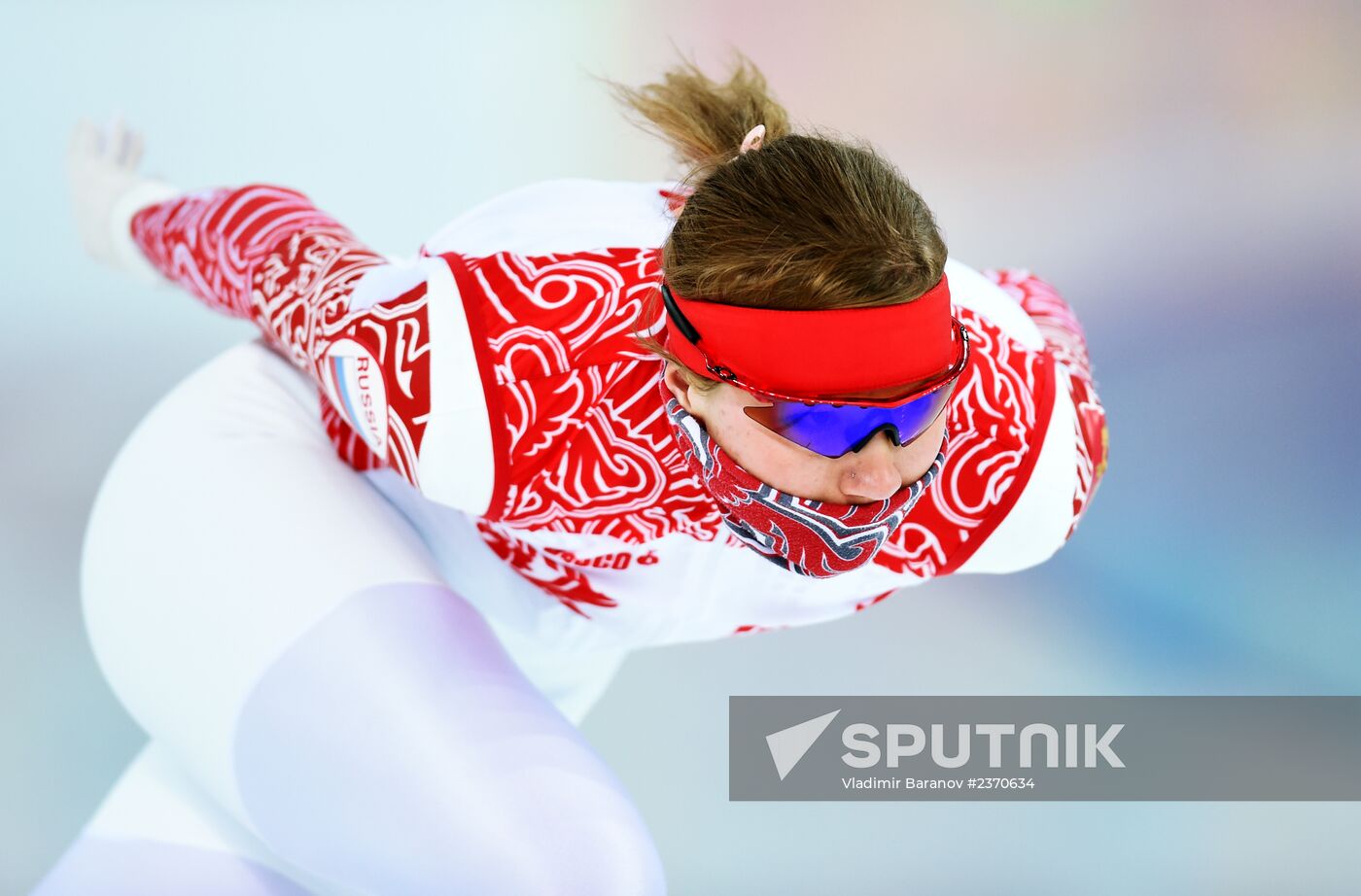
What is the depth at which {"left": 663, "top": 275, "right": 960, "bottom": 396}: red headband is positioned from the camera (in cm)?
106

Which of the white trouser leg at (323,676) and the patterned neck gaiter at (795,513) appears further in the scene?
the white trouser leg at (323,676)

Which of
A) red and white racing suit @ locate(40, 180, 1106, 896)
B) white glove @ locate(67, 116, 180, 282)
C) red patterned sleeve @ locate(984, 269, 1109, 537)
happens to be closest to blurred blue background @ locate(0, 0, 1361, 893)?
white glove @ locate(67, 116, 180, 282)

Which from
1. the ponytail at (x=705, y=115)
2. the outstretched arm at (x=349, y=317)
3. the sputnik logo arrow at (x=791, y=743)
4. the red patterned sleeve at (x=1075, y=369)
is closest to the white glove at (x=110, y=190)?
the outstretched arm at (x=349, y=317)

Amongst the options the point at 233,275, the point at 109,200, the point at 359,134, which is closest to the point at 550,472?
the point at 233,275

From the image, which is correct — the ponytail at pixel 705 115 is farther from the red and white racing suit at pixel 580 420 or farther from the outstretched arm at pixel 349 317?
the outstretched arm at pixel 349 317

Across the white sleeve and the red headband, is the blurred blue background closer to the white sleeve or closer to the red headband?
the white sleeve

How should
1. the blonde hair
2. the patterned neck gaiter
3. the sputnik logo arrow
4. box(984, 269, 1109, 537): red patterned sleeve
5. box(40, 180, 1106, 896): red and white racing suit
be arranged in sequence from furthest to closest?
the sputnik logo arrow
box(984, 269, 1109, 537): red patterned sleeve
box(40, 180, 1106, 896): red and white racing suit
the patterned neck gaiter
the blonde hair

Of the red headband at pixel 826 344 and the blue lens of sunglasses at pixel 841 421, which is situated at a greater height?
the red headband at pixel 826 344

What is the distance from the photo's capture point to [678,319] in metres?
1.13

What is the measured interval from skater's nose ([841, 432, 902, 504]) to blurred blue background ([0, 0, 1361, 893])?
104cm

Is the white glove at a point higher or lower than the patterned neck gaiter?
higher

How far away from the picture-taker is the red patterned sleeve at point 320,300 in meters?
1.28

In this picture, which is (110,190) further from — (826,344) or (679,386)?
(826,344)

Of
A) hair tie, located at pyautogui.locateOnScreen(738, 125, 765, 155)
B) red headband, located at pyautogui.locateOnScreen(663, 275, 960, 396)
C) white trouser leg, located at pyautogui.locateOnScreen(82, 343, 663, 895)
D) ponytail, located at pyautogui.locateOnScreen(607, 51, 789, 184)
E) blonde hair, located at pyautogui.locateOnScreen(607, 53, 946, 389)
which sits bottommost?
white trouser leg, located at pyautogui.locateOnScreen(82, 343, 663, 895)
